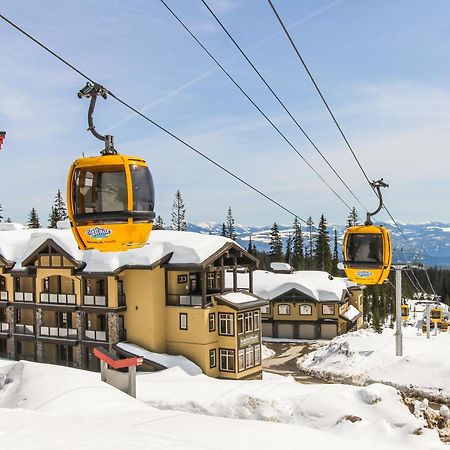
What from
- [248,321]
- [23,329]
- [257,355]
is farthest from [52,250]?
[257,355]

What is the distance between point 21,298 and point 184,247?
13249 mm

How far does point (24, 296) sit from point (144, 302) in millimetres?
10017

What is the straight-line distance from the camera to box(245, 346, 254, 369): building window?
3419cm

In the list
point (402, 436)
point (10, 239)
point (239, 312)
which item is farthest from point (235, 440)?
point (10, 239)

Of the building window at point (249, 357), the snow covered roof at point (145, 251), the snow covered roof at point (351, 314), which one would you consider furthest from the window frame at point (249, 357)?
the snow covered roof at point (351, 314)

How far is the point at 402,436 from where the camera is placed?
18156 millimetres

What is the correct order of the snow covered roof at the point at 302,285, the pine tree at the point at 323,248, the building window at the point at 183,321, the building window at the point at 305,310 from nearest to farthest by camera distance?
the building window at the point at 183,321
the snow covered roof at the point at 302,285
the building window at the point at 305,310
the pine tree at the point at 323,248

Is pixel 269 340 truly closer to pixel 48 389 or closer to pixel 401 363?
pixel 401 363

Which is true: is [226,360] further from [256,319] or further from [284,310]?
[284,310]

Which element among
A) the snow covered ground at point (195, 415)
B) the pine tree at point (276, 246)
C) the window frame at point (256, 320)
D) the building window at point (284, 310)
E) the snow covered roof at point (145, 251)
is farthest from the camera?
the pine tree at point (276, 246)

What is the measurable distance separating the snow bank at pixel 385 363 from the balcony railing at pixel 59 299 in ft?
60.1

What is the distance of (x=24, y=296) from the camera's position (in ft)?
123

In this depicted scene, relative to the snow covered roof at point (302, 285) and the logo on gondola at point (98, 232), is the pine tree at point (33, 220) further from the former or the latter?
the logo on gondola at point (98, 232)

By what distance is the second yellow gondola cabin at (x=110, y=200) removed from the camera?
9891mm
